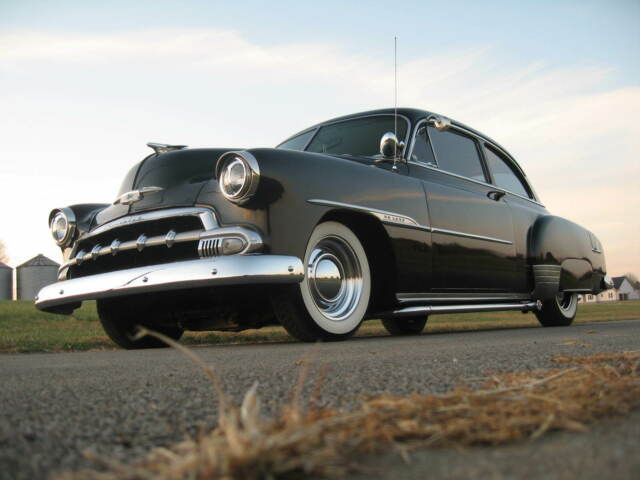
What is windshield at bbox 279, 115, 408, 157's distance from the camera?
5.14 meters

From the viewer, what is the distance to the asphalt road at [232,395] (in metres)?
0.96

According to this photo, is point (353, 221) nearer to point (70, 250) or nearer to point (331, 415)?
point (70, 250)

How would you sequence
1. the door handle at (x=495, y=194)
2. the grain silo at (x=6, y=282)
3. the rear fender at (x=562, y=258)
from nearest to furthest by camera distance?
the door handle at (x=495, y=194) → the rear fender at (x=562, y=258) → the grain silo at (x=6, y=282)

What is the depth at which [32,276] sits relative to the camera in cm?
2880

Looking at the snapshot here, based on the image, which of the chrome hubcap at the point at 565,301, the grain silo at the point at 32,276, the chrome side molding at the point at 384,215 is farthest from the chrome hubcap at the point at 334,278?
the grain silo at the point at 32,276

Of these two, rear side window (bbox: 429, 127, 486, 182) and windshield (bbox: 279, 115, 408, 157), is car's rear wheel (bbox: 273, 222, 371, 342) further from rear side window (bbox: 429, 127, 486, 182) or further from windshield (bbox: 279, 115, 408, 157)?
rear side window (bbox: 429, 127, 486, 182)

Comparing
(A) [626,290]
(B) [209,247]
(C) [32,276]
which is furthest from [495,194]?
(A) [626,290]

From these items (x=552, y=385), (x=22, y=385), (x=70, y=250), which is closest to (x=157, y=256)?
(x=70, y=250)

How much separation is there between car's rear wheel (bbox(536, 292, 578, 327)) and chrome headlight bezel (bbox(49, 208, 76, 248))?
4658 mm

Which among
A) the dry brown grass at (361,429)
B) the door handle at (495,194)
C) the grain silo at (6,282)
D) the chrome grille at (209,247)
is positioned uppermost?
the door handle at (495,194)

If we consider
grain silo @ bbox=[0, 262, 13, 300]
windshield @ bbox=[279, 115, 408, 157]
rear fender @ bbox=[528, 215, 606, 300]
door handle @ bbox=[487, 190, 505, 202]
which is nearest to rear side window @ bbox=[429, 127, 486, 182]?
door handle @ bbox=[487, 190, 505, 202]

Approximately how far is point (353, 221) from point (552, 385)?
2.76m

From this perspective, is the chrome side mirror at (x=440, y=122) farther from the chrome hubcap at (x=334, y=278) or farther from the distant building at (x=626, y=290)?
the distant building at (x=626, y=290)

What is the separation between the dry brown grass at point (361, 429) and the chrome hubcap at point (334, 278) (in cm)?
241
